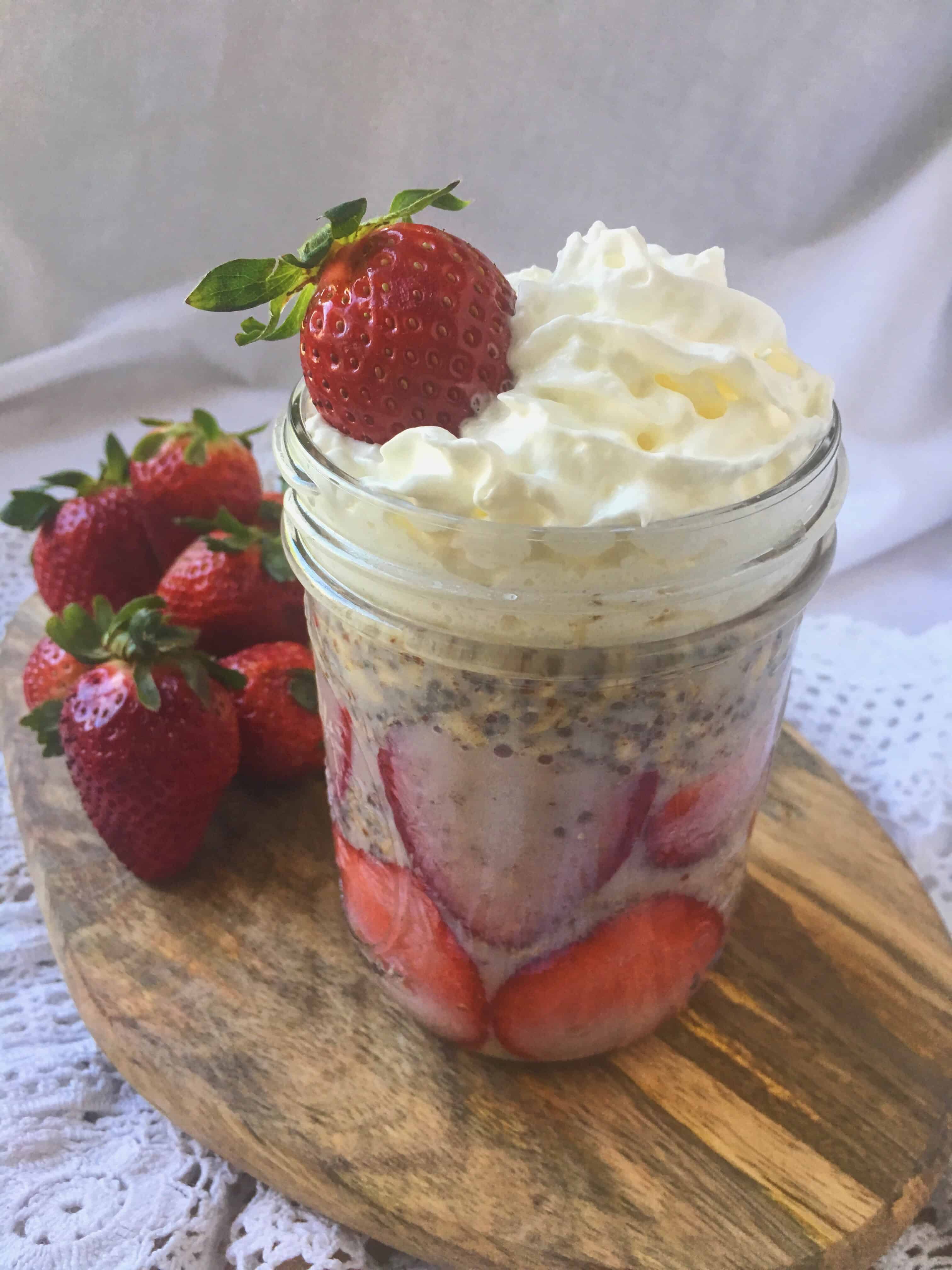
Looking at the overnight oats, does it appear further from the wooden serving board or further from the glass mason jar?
the wooden serving board

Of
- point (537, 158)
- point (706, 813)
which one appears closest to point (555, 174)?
point (537, 158)

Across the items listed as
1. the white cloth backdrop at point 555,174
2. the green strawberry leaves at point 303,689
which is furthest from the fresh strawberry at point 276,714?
the white cloth backdrop at point 555,174

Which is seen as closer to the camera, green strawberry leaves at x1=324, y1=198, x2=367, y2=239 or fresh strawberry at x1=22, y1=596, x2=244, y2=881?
green strawberry leaves at x1=324, y1=198, x2=367, y2=239

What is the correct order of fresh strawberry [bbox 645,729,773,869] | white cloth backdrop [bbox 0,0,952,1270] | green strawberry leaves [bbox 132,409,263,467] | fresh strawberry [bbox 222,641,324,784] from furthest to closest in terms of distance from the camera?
white cloth backdrop [bbox 0,0,952,1270] < green strawberry leaves [bbox 132,409,263,467] < fresh strawberry [bbox 222,641,324,784] < fresh strawberry [bbox 645,729,773,869]

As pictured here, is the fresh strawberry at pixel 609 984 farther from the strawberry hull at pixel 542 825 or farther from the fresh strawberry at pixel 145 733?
the fresh strawberry at pixel 145 733

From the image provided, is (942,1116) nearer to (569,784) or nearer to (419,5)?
(569,784)

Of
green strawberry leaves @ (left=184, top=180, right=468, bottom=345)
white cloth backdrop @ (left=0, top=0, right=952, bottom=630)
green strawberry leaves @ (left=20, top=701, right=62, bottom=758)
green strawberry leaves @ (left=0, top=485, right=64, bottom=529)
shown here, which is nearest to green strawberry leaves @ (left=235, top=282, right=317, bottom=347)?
green strawberry leaves @ (left=184, top=180, right=468, bottom=345)

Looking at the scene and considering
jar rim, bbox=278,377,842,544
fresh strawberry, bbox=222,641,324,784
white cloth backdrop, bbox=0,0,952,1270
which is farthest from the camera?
white cloth backdrop, bbox=0,0,952,1270

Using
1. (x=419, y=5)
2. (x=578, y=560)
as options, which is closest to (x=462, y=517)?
(x=578, y=560)
